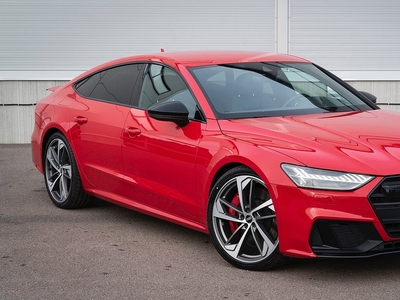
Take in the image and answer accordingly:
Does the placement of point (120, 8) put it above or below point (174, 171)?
above

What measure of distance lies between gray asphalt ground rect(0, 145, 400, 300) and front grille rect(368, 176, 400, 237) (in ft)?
1.42

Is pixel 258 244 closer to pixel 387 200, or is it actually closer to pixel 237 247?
pixel 237 247

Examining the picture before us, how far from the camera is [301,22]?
1515cm

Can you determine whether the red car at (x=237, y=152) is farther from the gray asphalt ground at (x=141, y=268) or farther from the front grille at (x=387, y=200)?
the gray asphalt ground at (x=141, y=268)

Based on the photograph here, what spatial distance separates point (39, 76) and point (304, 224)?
34.2ft

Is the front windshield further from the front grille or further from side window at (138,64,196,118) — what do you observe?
the front grille

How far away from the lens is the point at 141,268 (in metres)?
5.83

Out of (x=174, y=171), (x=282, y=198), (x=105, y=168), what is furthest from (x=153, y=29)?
(x=282, y=198)

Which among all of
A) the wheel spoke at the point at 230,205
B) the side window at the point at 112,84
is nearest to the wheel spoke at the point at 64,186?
the side window at the point at 112,84

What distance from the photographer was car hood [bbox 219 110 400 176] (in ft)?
17.1

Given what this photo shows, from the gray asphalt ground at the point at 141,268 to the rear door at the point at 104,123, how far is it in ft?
1.45

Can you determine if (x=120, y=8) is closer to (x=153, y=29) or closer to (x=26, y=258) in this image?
(x=153, y=29)

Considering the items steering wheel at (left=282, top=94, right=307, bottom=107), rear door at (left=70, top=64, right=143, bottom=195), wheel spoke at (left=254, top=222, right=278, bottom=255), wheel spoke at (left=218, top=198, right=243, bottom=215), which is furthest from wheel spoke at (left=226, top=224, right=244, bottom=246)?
rear door at (left=70, top=64, right=143, bottom=195)

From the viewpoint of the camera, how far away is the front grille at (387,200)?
5109mm
